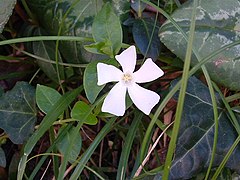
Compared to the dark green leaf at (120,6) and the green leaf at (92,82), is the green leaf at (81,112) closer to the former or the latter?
the green leaf at (92,82)

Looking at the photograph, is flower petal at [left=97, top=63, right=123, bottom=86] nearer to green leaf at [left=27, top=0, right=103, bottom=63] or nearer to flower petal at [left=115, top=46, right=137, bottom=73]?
flower petal at [left=115, top=46, right=137, bottom=73]

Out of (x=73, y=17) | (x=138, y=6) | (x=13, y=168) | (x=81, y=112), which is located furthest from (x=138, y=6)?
(x=13, y=168)

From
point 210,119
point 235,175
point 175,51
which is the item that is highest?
point 175,51

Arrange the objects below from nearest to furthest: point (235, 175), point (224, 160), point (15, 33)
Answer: point (224, 160) < point (235, 175) < point (15, 33)

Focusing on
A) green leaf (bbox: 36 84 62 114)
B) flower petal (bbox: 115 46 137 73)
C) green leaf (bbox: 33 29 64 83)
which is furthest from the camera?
green leaf (bbox: 33 29 64 83)

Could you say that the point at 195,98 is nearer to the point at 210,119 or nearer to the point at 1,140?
the point at 210,119

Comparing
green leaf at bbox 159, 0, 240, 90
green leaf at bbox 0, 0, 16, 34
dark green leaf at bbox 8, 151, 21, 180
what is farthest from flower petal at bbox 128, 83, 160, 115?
dark green leaf at bbox 8, 151, 21, 180

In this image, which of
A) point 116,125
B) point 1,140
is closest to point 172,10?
point 116,125

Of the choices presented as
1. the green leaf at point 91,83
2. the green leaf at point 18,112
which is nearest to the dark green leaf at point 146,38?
the green leaf at point 91,83
